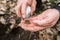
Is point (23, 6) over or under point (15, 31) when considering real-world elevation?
over

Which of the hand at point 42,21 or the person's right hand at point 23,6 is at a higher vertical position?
the person's right hand at point 23,6

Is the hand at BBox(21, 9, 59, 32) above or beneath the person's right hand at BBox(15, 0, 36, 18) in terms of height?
beneath

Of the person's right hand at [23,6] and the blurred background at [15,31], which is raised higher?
the person's right hand at [23,6]

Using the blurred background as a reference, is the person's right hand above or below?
above
